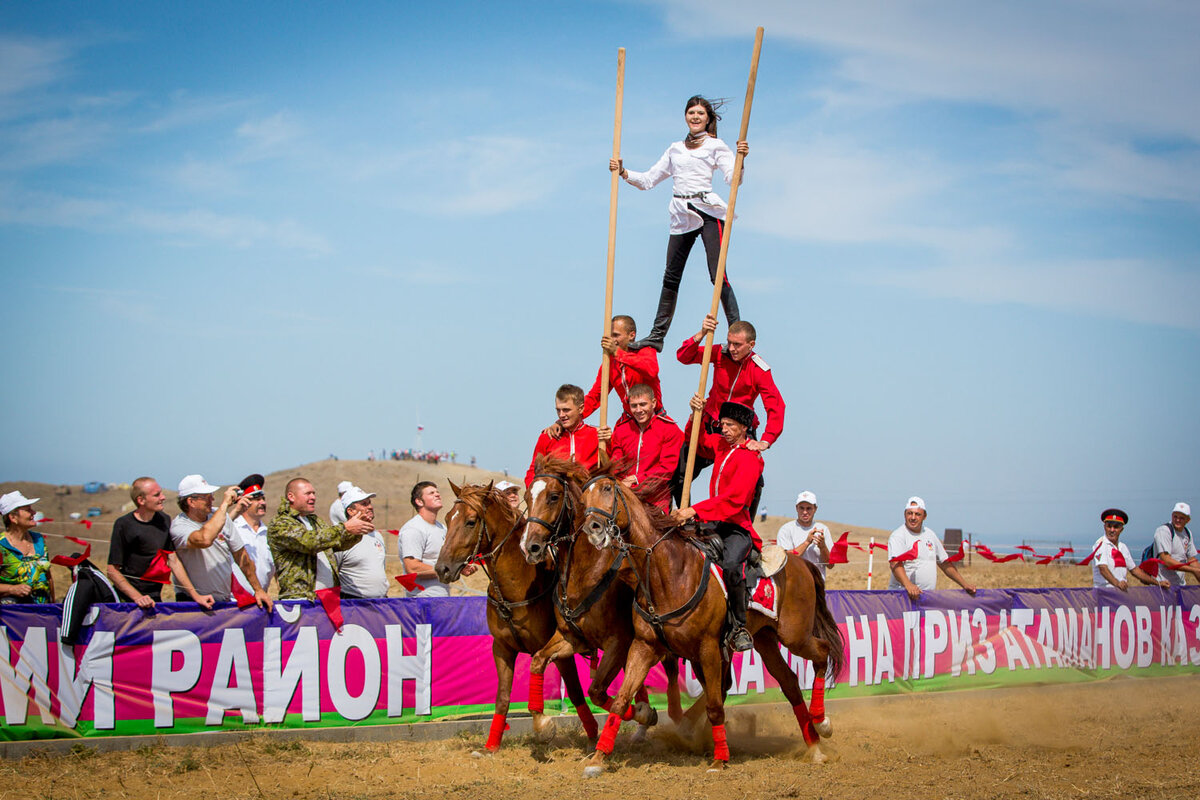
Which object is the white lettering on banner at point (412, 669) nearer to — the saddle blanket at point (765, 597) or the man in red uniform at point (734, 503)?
the man in red uniform at point (734, 503)

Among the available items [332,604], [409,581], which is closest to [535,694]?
[332,604]

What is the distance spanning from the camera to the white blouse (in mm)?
9891

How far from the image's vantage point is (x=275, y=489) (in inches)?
1922

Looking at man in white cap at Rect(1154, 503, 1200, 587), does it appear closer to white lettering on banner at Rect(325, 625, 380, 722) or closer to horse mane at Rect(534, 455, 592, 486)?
horse mane at Rect(534, 455, 592, 486)

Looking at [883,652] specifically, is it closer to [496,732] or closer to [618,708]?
[618,708]

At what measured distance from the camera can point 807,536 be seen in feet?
40.4

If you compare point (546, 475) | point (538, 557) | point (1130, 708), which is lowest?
point (1130, 708)

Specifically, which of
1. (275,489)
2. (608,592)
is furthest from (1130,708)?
(275,489)

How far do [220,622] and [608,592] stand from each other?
11.2 feet

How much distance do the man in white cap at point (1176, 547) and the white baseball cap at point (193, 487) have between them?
1291cm

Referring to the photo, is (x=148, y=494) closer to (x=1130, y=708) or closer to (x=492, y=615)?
(x=492, y=615)

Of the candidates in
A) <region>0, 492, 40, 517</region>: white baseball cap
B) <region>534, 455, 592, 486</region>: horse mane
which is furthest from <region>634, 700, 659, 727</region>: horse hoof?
<region>0, 492, 40, 517</region>: white baseball cap

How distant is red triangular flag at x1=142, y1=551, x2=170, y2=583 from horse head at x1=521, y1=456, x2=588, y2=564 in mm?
3128

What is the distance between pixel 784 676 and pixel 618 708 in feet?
7.03
